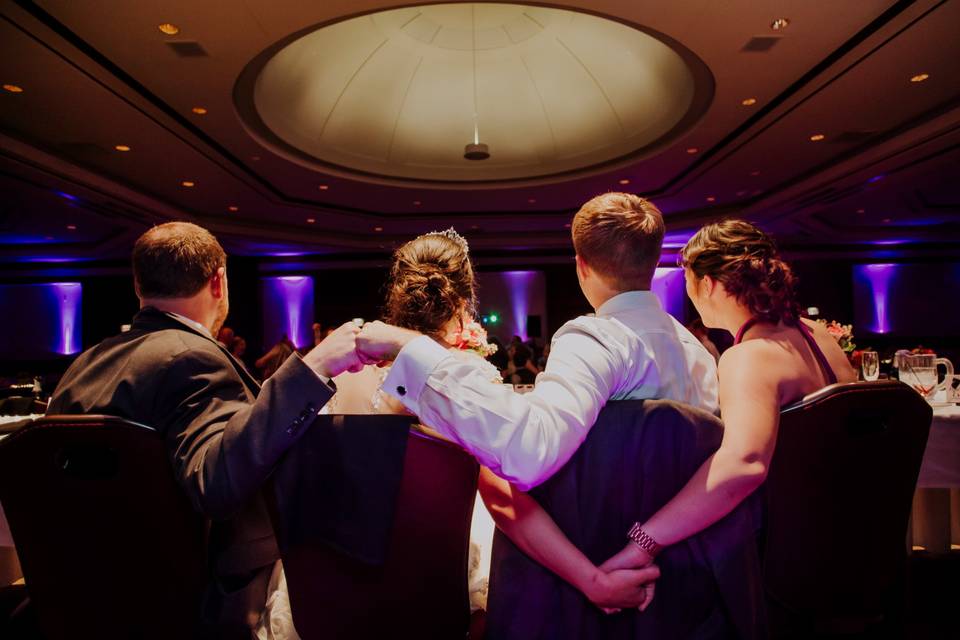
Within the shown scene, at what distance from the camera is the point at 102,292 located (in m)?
12.8

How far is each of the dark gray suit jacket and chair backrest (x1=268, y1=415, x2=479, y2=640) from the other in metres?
0.06

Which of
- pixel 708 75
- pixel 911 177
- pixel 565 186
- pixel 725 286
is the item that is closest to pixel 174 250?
pixel 725 286

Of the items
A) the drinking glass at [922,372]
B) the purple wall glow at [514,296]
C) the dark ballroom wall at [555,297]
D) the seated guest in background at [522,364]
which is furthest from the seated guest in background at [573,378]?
the purple wall glow at [514,296]

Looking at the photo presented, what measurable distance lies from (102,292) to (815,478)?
14.2 meters

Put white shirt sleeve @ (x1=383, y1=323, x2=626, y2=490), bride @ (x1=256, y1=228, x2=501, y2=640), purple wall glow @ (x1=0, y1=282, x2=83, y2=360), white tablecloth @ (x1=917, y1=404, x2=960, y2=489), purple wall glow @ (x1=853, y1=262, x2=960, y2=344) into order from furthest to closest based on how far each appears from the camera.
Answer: purple wall glow @ (x1=0, y1=282, x2=83, y2=360), purple wall glow @ (x1=853, y1=262, x2=960, y2=344), white tablecloth @ (x1=917, y1=404, x2=960, y2=489), bride @ (x1=256, y1=228, x2=501, y2=640), white shirt sleeve @ (x1=383, y1=323, x2=626, y2=490)

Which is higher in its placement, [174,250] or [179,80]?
[179,80]

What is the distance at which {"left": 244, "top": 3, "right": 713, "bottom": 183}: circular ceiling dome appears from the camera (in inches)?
236

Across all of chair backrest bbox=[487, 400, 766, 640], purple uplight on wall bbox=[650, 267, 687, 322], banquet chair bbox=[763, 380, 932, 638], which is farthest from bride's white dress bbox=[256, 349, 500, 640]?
purple uplight on wall bbox=[650, 267, 687, 322]

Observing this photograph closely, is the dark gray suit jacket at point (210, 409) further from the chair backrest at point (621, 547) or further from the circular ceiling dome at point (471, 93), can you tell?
the circular ceiling dome at point (471, 93)

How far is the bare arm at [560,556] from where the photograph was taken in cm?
113

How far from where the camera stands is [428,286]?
184cm

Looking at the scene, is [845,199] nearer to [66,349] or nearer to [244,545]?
[244,545]

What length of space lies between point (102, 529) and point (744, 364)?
142cm

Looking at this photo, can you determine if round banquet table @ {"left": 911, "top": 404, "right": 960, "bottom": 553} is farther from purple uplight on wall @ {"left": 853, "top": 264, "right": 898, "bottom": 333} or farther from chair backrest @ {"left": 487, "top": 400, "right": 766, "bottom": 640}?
purple uplight on wall @ {"left": 853, "top": 264, "right": 898, "bottom": 333}
